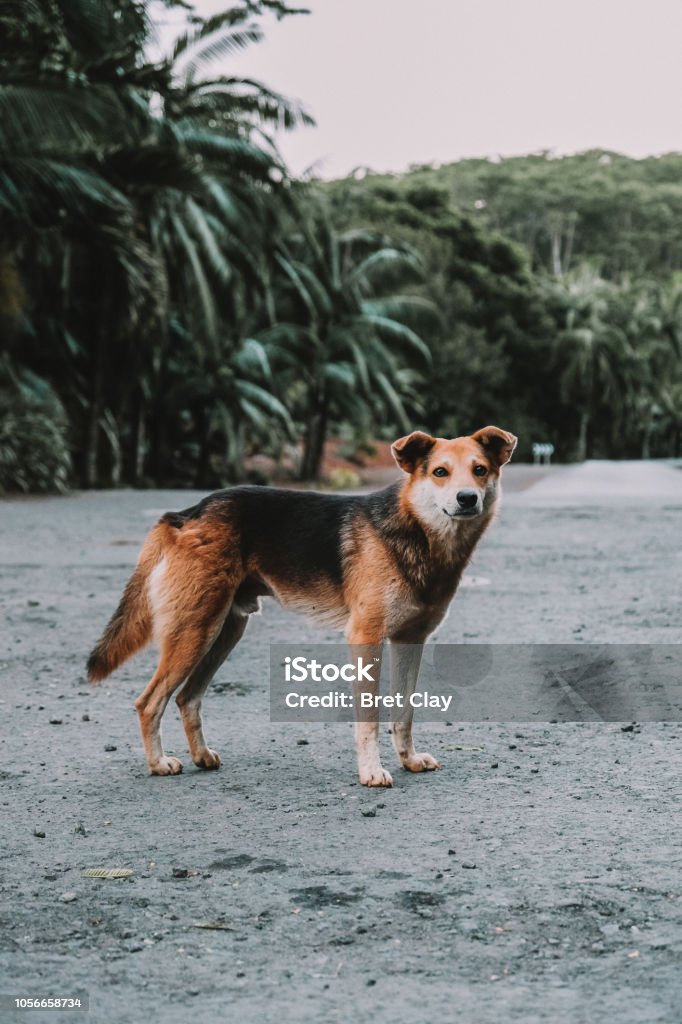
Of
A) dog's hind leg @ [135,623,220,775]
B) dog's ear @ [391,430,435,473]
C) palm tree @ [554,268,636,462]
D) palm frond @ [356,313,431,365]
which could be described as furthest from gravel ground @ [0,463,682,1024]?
palm tree @ [554,268,636,462]

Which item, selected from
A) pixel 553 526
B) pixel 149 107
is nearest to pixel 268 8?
pixel 149 107

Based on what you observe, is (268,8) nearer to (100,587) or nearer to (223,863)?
(100,587)

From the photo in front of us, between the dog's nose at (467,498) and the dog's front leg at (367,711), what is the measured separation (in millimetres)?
654

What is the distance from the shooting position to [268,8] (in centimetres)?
2411

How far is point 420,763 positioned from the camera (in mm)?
5215

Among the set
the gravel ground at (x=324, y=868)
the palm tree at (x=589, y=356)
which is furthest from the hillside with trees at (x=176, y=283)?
the gravel ground at (x=324, y=868)

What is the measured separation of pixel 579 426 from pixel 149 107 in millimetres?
52156

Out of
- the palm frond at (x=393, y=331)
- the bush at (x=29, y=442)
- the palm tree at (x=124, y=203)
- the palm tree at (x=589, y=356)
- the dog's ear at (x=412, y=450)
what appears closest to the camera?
the dog's ear at (x=412, y=450)

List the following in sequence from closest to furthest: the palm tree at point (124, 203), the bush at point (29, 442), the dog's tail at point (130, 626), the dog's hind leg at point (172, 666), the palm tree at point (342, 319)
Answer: the dog's hind leg at point (172, 666) < the dog's tail at point (130, 626) < the palm tree at point (124, 203) < the bush at point (29, 442) < the palm tree at point (342, 319)

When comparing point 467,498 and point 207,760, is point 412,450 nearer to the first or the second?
point 467,498

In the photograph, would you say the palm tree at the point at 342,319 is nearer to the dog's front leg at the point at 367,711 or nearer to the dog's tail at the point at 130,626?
the dog's tail at the point at 130,626

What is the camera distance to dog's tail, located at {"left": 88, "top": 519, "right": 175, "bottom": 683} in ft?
16.8

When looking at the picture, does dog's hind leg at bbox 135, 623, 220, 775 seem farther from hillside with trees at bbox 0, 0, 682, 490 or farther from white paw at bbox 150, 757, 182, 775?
hillside with trees at bbox 0, 0, 682, 490

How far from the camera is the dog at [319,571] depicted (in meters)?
4.94
